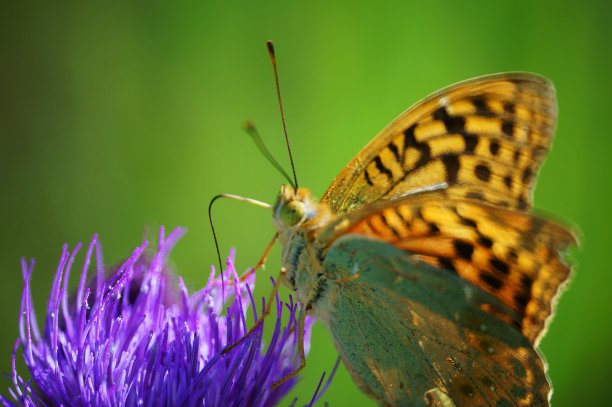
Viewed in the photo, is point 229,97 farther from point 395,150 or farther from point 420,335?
point 420,335

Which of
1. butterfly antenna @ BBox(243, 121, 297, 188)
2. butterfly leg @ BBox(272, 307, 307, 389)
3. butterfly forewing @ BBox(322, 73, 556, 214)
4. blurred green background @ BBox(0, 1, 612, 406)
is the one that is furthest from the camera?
blurred green background @ BBox(0, 1, 612, 406)

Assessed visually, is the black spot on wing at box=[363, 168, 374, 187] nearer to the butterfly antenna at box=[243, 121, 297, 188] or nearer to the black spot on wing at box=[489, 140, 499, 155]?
the butterfly antenna at box=[243, 121, 297, 188]

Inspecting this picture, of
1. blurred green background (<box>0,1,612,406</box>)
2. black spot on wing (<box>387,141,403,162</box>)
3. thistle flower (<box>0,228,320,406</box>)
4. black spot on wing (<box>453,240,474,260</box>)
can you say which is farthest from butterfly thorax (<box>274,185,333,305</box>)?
blurred green background (<box>0,1,612,406</box>)

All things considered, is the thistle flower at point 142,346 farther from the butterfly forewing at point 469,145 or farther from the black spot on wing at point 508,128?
the black spot on wing at point 508,128

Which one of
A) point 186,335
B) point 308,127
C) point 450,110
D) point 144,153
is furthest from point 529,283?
point 144,153

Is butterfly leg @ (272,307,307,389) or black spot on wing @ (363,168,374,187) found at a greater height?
black spot on wing @ (363,168,374,187)

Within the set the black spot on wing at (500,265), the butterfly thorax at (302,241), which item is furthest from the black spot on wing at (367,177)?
the black spot on wing at (500,265)

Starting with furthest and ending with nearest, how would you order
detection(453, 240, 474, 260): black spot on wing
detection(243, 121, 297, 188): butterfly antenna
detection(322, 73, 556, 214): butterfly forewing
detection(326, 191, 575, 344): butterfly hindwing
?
detection(243, 121, 297, 188): butterfly antenna
detection(322, 73, 556, 214): butterfly forewing
detection(453, 240, 474, 260): black spot on wing
detection(326, 191, 575, 344): butterfly hindwing

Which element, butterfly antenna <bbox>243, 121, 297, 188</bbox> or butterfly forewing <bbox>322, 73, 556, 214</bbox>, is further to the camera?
butterfly antenna <bbox>243, 121, 297, 188</bbox>
